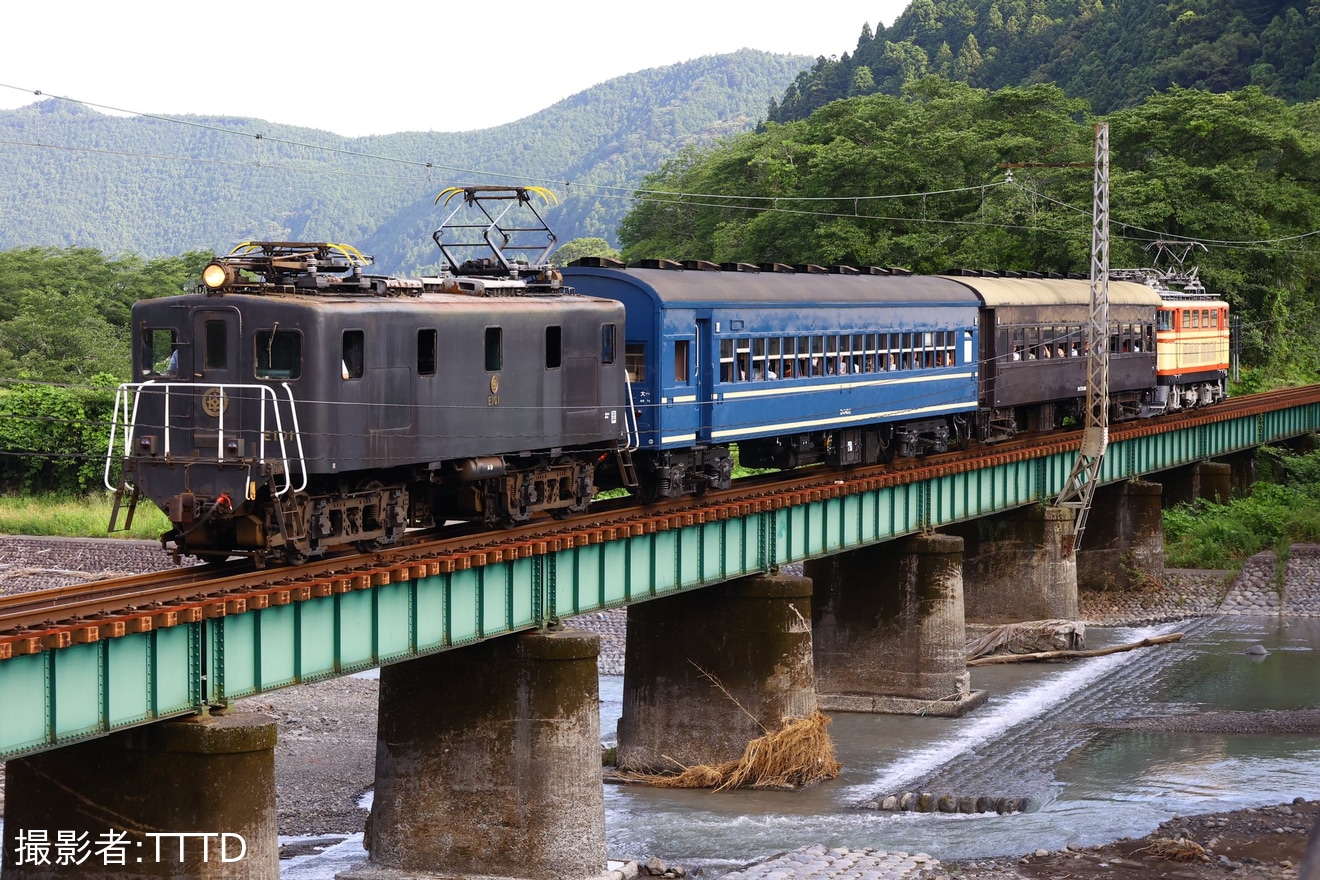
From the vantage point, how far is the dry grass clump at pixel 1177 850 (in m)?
28.3

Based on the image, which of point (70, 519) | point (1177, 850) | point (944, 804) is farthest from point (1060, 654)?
point (70, 519)

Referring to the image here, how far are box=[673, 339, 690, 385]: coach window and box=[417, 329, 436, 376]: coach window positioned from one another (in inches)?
306

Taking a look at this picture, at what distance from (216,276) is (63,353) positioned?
8242cm

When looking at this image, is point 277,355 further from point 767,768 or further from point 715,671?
point 767,768

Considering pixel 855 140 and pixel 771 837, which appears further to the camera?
pixel 855 140

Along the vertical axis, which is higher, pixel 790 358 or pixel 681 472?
pixel 790 358

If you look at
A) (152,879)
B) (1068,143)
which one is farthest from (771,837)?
(1068,143)

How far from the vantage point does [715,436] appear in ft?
108

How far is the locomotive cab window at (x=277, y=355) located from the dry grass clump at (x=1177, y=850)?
52.6 ft

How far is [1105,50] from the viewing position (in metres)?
157

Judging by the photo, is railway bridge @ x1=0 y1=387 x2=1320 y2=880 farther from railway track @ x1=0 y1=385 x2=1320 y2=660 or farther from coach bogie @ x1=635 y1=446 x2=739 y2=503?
coach bogie @ x1=635 y1=446 x2=739 y2=503

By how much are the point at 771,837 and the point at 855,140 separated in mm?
81827

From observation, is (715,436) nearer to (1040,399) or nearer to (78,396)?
(1040,399)

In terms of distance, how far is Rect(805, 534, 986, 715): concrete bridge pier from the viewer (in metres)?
43.1
